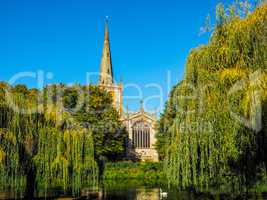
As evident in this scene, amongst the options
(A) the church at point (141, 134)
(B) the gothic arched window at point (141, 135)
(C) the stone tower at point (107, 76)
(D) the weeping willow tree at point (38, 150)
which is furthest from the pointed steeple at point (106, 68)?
(D) the weeping willow tree at point (38, 150)

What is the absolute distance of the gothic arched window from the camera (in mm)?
60844

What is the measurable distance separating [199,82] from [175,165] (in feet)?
9.37

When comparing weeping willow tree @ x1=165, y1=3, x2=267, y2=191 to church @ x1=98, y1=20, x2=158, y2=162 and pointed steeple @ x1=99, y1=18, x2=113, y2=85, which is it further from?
pointed steeple @ x1=99, y1=18, x2=113, y2=85

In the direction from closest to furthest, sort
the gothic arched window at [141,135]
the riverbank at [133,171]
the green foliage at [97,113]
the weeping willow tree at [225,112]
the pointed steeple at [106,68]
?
the weeping willow tree at [225,112] < the green foliage at [97,113] < the riverbank at [133,171] < the gothic arched window at [141,135] < the pointed steeple at [106,68]

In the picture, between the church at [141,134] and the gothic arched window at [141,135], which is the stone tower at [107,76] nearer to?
the church at [141,134]

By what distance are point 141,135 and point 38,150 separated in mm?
45519

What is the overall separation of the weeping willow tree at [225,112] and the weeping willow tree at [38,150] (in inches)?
265

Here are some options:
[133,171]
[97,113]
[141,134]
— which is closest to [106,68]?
[141,134]

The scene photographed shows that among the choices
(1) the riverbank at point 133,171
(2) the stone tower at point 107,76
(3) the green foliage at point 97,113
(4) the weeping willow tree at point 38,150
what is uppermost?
(2) the stone tower at point 107,76

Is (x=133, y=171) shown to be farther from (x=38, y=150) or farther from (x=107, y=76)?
(x=38, y=150)

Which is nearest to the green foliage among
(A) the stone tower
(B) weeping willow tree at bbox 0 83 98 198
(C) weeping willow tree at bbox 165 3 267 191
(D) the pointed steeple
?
(A) the stone tower

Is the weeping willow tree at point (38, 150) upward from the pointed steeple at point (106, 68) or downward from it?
downward

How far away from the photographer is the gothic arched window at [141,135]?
6084cm

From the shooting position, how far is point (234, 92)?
1083cm
